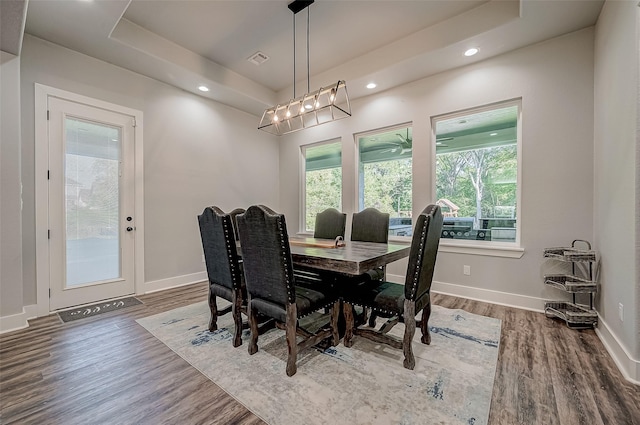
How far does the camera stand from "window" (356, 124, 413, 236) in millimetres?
4055

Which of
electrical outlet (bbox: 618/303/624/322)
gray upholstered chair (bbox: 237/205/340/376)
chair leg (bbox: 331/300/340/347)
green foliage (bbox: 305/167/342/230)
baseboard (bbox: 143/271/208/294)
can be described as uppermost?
green foliage (bbox: 305/167/342/230)

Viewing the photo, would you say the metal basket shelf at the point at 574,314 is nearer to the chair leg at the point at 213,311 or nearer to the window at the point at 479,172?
the window at the point at 479,172

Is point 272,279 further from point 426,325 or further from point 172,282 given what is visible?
point 172,282

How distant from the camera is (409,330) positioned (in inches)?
73.1

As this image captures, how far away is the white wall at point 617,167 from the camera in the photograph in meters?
1.80

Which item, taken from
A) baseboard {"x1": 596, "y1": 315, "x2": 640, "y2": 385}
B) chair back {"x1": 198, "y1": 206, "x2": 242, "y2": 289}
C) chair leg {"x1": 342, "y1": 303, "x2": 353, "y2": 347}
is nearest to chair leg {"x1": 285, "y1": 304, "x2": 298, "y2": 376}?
chair leg {"x1": 342, "y1": 303, "x2": 353, "y2": 347}

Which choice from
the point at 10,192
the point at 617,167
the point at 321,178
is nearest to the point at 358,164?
the point at 321,178

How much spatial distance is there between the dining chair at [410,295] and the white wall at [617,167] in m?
1.25

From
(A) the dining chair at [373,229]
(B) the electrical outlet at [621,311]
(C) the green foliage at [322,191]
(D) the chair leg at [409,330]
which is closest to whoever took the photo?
(D) the chair leg at [409,330]

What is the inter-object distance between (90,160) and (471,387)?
4.35m

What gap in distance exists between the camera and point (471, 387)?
168 cm

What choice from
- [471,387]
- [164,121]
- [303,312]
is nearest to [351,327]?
[303,312]

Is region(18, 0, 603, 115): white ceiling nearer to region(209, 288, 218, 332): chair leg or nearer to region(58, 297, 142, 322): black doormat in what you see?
region(209, 288, 218, 332): chair leg

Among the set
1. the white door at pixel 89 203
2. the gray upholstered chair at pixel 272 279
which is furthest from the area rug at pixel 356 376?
the white door at pixel 89 203
